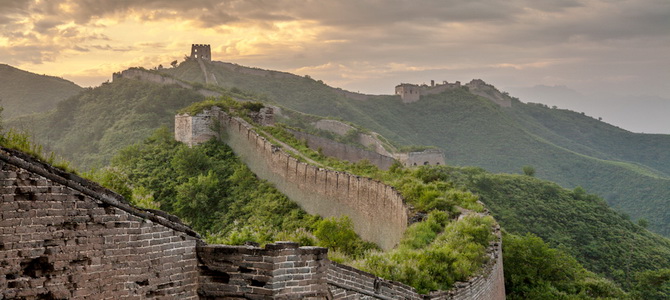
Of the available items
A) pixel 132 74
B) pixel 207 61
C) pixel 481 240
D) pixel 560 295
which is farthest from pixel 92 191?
pixel 207 61

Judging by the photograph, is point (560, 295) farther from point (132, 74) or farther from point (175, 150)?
point (132, 74)

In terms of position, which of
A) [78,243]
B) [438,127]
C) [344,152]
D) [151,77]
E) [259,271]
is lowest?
[344,152]

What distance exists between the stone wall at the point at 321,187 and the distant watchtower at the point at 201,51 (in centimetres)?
5195

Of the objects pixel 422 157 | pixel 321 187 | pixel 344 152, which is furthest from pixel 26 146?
pixel 422 157

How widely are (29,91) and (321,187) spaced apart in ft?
219

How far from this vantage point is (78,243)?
623 cm

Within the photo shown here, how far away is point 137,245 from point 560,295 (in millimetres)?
13748

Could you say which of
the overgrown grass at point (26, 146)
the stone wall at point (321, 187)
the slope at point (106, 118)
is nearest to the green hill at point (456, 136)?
the slope at point (106, 118)

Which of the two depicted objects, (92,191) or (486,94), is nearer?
(92,191)

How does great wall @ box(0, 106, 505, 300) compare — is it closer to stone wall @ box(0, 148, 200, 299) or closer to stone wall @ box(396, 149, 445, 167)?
stone wall @ box(0, 148, 200, 299)

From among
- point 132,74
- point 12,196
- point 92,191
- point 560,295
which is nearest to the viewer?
point 12,196

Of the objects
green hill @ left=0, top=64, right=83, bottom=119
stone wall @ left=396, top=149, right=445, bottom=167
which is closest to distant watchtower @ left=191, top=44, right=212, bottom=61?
green hill @ left=0, top=64, right=83, bottom=119

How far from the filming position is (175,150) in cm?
2934

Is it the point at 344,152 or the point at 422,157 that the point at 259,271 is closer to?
the point at 344,152
